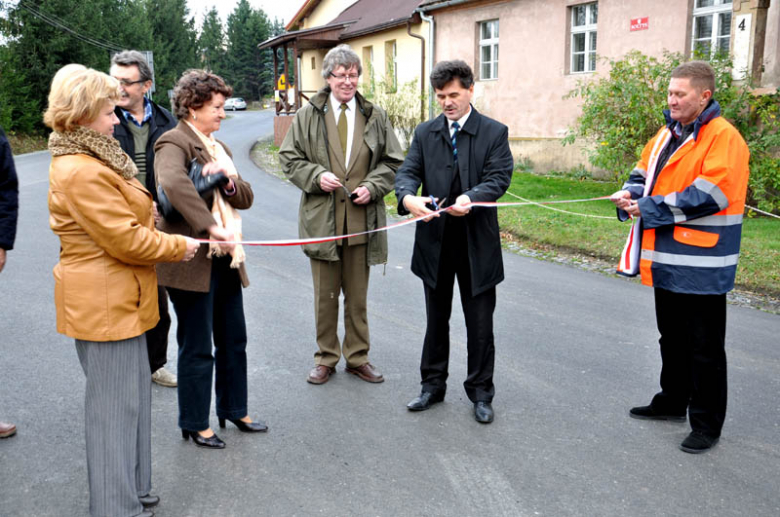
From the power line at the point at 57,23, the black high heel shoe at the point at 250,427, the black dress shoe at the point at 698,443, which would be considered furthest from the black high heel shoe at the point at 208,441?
the power line at the point at 57,23

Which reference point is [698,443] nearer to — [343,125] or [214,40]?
[343,125]

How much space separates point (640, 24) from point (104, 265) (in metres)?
16.4

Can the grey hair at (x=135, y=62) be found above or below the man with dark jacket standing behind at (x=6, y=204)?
above

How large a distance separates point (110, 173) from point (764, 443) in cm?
383

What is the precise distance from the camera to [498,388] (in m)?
4.98

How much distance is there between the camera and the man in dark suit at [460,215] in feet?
14.4

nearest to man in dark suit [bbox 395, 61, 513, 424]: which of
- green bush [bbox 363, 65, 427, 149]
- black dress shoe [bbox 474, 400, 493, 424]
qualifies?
black dress shoe [bbox 474, 400, 493, 424]

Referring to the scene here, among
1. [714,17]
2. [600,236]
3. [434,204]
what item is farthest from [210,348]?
[714,17]

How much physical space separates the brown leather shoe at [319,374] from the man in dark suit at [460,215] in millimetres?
819

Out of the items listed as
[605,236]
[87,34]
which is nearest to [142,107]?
[605,236]

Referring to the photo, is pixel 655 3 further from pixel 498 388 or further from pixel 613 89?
pixel 498 388

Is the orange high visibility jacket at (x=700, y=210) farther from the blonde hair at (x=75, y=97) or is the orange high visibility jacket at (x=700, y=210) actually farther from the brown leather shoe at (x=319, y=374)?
the blonde hair at (x=75, y=97)

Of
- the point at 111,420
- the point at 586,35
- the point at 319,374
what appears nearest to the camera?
the point at 111,420

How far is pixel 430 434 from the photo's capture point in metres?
4.25
